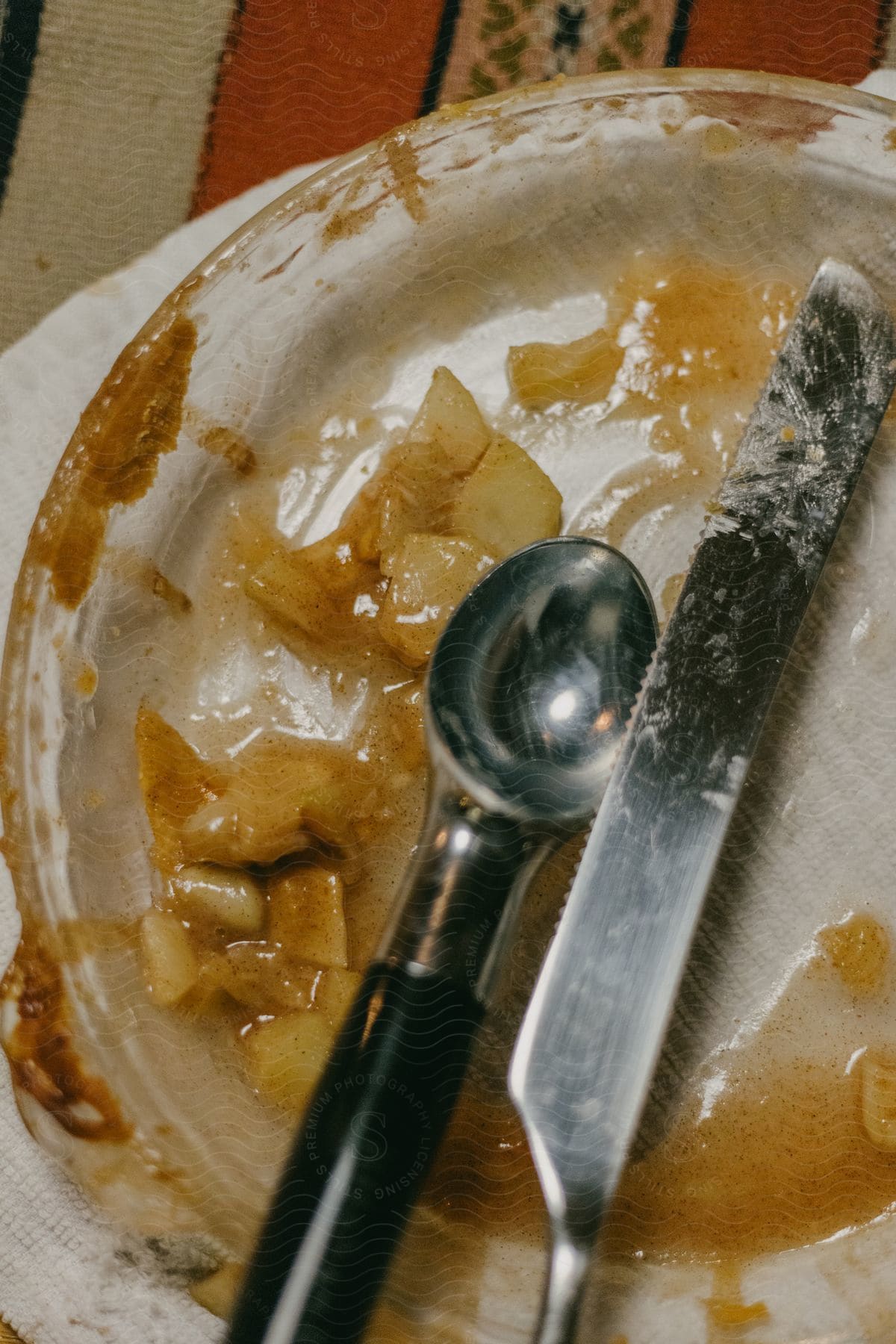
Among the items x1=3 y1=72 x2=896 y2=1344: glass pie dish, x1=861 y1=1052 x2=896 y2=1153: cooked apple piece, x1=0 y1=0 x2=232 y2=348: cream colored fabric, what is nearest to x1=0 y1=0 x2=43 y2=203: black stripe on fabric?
x1=0 y1=0 x2=232 y2=348: cream colored fabric

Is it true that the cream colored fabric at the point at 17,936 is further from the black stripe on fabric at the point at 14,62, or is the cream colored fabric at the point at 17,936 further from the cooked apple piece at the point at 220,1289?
the black stripe on fabric at the point at 14,62

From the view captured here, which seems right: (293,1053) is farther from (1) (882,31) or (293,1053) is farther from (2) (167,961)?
(1) (882,31)

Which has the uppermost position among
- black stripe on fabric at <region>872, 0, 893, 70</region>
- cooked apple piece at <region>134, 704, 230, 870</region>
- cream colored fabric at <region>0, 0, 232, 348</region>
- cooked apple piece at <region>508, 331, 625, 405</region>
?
black stripe on fabric at <region>872, 0, 893, 70</region>

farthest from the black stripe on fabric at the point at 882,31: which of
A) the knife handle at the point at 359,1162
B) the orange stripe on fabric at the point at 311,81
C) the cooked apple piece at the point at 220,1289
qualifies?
the cooked apple piece at the point at 220,1289

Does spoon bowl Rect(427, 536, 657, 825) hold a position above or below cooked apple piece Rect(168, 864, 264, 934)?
above

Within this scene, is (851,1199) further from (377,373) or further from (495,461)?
(377,373)

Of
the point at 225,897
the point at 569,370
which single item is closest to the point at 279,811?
the point at 225,897

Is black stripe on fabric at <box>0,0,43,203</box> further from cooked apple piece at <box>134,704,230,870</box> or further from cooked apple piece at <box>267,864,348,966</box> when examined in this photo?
cooked apple piece at <box>267,864,348,966</box>
